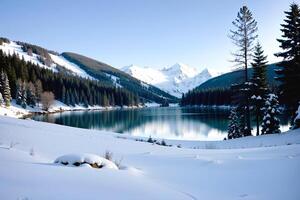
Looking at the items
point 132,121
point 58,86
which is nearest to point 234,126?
point 132,121

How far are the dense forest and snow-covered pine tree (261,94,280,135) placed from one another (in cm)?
7028

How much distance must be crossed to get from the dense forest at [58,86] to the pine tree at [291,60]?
7200 cm

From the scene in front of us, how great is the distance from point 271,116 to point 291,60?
5.97 m

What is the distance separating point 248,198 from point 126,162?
4176 millimetres

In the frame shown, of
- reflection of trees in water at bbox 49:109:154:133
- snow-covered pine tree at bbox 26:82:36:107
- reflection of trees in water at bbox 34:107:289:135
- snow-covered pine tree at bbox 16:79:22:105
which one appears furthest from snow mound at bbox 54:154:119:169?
snow-covered pine tree at bbox 26:82:36:107

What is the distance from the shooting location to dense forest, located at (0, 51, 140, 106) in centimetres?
8556

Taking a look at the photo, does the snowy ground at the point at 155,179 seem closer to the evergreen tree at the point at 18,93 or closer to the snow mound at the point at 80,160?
the snow mound at the point at 80,160

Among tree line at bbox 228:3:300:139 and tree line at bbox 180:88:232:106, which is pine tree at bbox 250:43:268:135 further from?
Answer: tree line at bbox 180:88:232:106

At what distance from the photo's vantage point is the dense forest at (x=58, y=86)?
281 feet

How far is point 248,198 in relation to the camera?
5.29 m

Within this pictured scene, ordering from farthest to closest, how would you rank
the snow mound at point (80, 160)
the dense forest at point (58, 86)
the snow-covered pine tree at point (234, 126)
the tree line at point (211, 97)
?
the tree line at point (211, 97) → the dense forest at point (58, 86) → the snow-covered pine tree at point (234, 126) → the snow mound at point (80, 160)

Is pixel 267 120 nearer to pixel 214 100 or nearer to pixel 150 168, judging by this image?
pixel 150 168

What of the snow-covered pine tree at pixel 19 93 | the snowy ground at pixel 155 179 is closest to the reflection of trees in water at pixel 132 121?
the snow-covered pine tree at pixel 19 93

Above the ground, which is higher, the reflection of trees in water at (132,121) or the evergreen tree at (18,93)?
the evergreen tree at (18,93)
